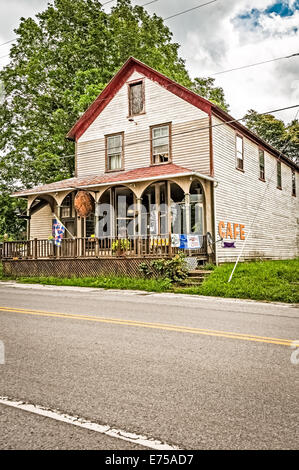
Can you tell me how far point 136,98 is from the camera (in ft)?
66.5

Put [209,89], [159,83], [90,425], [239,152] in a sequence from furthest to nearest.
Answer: [209,89], [239,152], [159,83], [90,425]

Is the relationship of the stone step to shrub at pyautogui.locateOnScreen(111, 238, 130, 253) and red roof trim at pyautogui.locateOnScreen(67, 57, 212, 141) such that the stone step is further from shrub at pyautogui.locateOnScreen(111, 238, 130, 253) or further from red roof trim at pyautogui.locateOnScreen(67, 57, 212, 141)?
red roof trim at pyautogui.locateOnScreen(67, 57, 212, 141)

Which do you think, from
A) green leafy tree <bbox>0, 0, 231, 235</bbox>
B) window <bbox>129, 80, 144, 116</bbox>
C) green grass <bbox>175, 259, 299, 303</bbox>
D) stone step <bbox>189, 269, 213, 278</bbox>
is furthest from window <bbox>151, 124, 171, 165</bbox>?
green leafy tree <bbox>0, 0, 231, 235</bbox>

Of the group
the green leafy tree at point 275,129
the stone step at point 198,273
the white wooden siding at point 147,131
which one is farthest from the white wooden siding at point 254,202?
the green leafy tree at point 275,129

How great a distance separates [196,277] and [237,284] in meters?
2.11

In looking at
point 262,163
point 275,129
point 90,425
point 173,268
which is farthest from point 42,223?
point 275,129

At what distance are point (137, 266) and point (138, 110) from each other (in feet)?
27.7

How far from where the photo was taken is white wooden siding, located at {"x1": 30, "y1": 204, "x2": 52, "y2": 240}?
75.9 ft

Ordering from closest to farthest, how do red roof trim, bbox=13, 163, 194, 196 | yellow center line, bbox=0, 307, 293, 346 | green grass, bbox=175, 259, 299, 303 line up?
yellow center line, bbox=0, 307, 293, 346, green grass, bbox=175, 259, 299, 303, red roof trim, bbox=13, 163, 194, 196

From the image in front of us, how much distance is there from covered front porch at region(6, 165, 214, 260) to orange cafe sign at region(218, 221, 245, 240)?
77 cm

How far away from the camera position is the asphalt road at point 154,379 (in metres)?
3.05

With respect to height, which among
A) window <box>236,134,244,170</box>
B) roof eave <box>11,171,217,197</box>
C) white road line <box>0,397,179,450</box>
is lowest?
white road line <box>0,397,179,450</box>

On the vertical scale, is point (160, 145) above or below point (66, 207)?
above

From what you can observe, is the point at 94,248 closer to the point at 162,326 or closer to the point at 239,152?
the point at 239,152
